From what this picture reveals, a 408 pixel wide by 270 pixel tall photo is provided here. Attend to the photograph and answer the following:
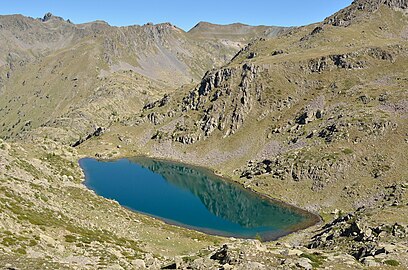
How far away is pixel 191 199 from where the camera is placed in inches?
5404

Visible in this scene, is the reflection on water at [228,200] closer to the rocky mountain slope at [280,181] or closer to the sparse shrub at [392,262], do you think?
the rocky mountain slope at [280,181]

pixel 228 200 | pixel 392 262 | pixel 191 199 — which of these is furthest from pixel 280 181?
pixel 392 262

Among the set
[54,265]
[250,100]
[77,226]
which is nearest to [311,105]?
[250,100]

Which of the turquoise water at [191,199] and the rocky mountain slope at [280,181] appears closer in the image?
the rocky mountain slope at [280,181]

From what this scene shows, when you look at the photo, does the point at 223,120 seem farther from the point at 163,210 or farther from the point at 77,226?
the point at 77,226

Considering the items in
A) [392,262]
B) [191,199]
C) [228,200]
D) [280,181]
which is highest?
[280,181]

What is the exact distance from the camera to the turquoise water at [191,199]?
11006cm

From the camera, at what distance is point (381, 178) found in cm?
12262

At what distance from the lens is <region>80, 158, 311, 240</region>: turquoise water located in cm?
11006

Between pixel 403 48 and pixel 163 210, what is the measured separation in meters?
146

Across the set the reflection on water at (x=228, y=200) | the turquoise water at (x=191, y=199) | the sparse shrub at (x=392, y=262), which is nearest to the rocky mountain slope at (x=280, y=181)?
the sparse shrub at (x=392, y=262)

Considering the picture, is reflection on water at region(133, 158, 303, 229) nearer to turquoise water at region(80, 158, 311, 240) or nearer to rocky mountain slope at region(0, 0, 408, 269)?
turquoise water at region(80, 158, 311, 240)

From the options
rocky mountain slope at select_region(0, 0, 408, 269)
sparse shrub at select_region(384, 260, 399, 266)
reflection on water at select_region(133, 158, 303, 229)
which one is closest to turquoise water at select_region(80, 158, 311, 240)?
reflection on water at select_region(133, 158, 303, 229)

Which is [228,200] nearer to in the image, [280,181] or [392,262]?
[280,181]
